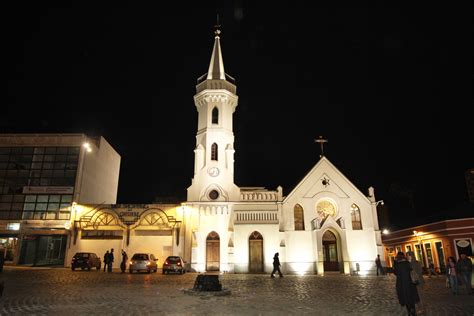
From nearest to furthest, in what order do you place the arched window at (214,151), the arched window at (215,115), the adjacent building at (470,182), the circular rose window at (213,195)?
the circular rose window at (213,195) → the arched window at (214,151) → the arched window at (215,115) → the adjacent building at (470,182)

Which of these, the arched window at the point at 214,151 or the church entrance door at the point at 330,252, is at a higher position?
the arched window at the point at 214,151

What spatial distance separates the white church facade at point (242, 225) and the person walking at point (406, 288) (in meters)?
20.9

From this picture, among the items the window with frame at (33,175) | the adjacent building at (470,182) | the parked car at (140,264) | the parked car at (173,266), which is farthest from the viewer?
the adjacent building at (470,182)

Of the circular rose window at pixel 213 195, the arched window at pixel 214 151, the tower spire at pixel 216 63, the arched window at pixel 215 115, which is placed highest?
the tower spire at pixel 216 63

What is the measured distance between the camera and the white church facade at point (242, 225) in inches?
1205

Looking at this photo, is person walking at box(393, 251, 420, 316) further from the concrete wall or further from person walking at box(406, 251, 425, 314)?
the concrete wall

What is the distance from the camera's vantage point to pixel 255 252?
31.0 m

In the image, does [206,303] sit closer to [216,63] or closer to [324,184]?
[324,184]

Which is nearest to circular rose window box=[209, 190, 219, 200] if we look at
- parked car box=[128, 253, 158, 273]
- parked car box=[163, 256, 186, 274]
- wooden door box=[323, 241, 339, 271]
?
parked car box=[163, 256, 186, 274]

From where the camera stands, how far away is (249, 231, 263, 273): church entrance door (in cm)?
3064

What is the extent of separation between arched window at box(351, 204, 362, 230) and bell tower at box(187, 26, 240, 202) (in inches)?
434

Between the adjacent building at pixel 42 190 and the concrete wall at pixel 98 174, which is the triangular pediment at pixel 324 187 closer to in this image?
the concrete wall at pixel 98 174

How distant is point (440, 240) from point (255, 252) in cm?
1615

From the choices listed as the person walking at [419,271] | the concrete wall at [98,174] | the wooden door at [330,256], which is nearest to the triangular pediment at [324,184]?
the wooden door at [330,256]
